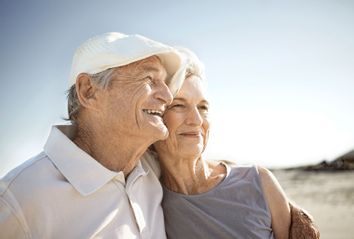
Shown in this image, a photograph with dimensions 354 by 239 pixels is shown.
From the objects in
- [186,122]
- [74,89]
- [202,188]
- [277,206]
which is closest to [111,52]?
[74,89]

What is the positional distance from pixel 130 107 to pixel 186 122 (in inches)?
21.5

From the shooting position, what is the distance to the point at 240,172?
3.05m

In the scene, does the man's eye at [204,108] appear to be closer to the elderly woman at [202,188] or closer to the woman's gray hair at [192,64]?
the elderly woman at [202,188]

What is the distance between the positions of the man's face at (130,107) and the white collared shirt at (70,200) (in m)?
0.30

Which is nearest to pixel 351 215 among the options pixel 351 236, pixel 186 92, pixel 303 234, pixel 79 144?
pixel 351 236

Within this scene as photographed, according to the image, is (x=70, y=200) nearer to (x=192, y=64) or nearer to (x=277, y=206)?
(x=192, y=64)

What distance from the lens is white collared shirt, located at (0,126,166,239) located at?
2.04m

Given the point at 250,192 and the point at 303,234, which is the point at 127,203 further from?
the point at 303,234

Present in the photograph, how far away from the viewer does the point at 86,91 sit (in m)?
2.69

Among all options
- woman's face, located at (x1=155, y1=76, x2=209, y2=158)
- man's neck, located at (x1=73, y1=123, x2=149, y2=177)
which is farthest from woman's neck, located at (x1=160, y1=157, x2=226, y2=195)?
man's neck, located at (x1=73, y1=123, x2=149, y2=177)

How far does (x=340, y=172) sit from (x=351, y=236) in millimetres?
4860

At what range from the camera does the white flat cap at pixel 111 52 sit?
254 centimetres

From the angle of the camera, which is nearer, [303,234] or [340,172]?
[303,234]

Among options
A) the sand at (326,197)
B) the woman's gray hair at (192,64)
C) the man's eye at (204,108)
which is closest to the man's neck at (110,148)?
the man's eye at (204,108)
